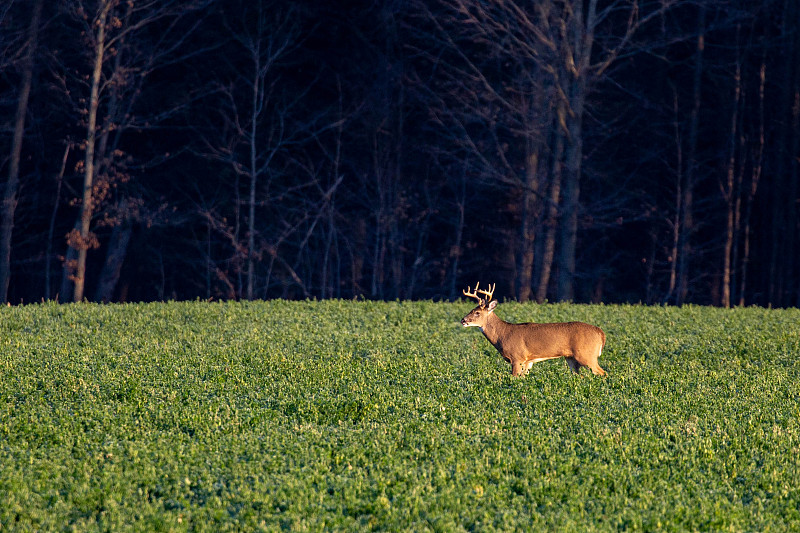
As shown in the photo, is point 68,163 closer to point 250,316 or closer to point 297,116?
point 297,116

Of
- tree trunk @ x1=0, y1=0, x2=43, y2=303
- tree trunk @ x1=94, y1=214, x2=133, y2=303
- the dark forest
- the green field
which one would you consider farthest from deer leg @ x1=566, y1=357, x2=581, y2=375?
tree trunk @ x1=94, y1=214, x2=133, y2=303

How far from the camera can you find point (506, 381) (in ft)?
47.9

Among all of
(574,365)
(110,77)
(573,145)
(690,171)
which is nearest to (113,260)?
(110,77)

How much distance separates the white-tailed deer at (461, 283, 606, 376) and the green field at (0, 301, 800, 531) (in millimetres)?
321

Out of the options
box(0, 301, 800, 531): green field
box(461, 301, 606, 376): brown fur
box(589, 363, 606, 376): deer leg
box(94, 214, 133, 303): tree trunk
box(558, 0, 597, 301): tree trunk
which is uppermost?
box(558, 0, 597, 301): tree trunk

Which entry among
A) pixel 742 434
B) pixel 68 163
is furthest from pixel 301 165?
pixel 742 434

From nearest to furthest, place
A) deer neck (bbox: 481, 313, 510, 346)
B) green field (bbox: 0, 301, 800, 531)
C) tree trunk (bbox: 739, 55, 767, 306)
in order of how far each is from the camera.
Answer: green field (bbox: 0, 301, 800, 531), deer neck (bbox: 481, 313, 510, 346), tree trunk (bbox: 739, 55, 767, 306)

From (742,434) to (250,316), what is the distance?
1301cm

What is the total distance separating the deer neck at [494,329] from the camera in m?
15.2

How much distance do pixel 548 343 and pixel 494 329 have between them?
3.33 feet

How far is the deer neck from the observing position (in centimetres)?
1525

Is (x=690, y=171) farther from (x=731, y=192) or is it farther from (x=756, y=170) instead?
(x=756, y=170)

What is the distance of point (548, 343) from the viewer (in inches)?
577

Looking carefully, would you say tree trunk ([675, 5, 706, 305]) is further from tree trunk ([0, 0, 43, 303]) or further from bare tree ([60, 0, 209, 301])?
tree trunk ([0, 0, 43, 303])
